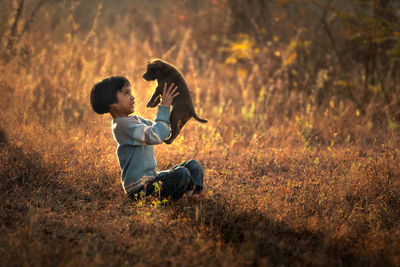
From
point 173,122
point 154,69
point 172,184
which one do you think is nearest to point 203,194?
point 172,184

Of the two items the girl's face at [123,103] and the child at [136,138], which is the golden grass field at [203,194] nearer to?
the child at [136,138]

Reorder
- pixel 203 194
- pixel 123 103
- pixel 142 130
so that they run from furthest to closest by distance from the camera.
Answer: pixel 203 194
pixel 123 103
pixel 142 130

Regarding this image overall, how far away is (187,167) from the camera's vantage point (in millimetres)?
3205

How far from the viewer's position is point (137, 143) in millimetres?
2898

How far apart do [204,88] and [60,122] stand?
381cm

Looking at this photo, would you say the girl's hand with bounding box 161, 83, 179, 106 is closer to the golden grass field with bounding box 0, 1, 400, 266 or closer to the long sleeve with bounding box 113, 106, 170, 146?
the long sleeve with bounding box 113, 106, 170, 146

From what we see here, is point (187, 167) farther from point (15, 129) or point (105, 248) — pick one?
point (15, 129)

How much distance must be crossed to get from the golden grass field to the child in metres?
0.16

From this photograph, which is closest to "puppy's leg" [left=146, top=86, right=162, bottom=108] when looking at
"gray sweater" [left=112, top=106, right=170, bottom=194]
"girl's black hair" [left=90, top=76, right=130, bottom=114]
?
"gray sweater" [left=112, top=106, right=170, bottom=194]

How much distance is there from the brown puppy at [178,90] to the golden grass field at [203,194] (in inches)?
26.0

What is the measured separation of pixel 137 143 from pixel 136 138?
5cm

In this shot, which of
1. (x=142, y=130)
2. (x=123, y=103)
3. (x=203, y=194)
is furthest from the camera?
(x=203, y=194)

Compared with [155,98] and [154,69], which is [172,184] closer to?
[155,98]

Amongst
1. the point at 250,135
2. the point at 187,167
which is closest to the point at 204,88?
the point at 250,135
